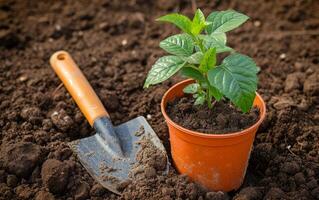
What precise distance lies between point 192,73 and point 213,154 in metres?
0.38

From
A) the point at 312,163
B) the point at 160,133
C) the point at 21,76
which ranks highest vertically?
the point at 21,76

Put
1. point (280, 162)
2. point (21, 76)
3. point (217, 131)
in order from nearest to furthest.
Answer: point (217, 131)
point (280, 162)
point (21, 76)

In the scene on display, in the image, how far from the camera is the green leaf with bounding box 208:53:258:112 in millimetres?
1758

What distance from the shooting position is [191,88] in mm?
2094

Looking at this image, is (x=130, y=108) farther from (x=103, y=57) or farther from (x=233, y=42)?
(x=233, y=42)

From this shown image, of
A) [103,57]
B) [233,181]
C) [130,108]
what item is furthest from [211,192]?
[103,57]

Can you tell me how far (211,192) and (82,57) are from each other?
1.44 metres

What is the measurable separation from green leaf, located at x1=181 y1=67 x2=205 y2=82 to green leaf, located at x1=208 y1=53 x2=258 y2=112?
113 mm

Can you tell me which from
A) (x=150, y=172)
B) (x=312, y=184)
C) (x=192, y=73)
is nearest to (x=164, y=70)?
(x=192, y=73)

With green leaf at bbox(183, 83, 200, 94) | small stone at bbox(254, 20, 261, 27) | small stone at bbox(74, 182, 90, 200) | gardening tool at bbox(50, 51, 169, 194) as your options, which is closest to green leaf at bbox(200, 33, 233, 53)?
green leaf at bbox(183, 83, 200, 94)

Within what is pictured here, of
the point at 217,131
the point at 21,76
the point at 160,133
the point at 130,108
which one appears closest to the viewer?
the point at 217,131

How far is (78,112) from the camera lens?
8.36 ft

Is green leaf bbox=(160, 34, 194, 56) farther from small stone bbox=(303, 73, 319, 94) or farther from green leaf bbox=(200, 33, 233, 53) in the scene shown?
small stone bbox=(303, 73, 319, 94)

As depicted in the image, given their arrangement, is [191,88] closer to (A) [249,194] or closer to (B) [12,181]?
(A) [249,194]
